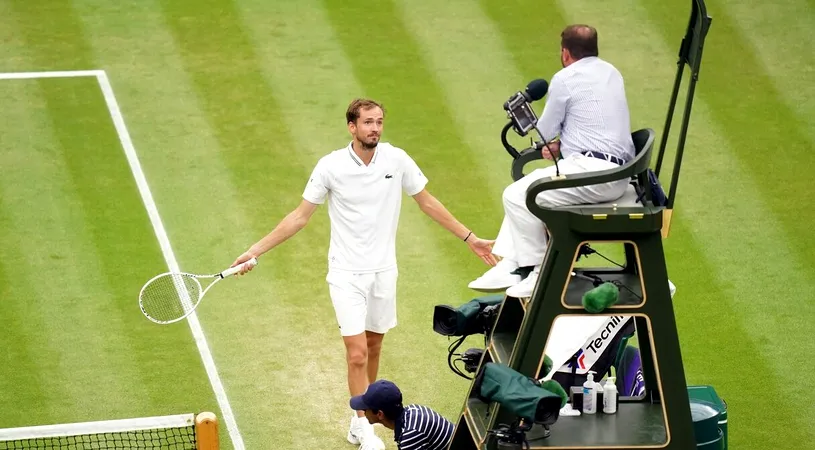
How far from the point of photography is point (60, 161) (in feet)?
50.9

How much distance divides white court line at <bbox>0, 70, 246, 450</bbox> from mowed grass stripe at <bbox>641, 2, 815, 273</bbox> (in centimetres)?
565

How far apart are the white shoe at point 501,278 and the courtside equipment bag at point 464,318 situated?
70cm

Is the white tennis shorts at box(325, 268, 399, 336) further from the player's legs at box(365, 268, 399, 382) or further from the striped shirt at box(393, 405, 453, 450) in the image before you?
the striped shirt at box(393, 405, 453, 450)

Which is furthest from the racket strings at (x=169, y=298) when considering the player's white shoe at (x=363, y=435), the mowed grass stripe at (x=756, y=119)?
the mowed grass stripe at (x=756, y=119)

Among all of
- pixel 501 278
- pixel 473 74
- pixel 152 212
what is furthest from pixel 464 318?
pixel 473 74

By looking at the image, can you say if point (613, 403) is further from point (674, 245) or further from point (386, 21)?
point (386, 21)

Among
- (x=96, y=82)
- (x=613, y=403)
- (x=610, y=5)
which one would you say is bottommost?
(x=96, y=82)

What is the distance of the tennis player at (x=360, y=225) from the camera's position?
421 inches

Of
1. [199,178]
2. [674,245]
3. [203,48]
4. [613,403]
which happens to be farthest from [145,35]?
[613,403]

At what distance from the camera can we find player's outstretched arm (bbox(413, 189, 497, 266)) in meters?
10.6

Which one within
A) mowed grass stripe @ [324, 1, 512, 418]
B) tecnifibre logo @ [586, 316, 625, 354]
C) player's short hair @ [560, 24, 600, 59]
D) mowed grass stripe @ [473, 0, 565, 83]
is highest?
player's short hair @ [560, 24, 600, 59]

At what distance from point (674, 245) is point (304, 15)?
6.00 m

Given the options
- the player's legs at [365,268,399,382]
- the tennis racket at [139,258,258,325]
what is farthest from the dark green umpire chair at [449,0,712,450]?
the tennis racket at [139,258,258,325]

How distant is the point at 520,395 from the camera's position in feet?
26.8
